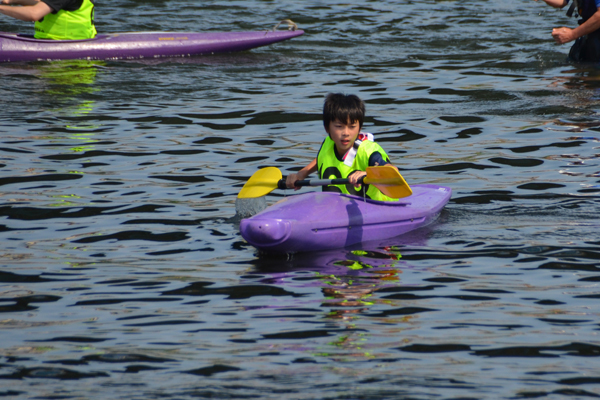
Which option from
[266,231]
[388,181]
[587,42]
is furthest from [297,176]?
[587,42]

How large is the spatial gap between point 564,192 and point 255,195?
2403 mm

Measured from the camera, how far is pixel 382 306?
161 inches

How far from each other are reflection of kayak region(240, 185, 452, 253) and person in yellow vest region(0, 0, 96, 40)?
698 centimetres

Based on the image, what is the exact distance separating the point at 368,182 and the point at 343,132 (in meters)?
0.44

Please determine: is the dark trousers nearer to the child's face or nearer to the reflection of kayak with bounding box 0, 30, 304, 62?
the reflection of kayak with bounding box 0, 30, 304, 62

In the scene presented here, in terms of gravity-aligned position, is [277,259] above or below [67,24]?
below

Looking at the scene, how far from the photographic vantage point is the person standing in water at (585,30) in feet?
33.3

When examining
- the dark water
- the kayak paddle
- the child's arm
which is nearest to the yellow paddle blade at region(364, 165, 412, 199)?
the kayak paddle

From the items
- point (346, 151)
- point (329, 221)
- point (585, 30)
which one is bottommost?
point (329, 221)

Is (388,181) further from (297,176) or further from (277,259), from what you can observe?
(277,259)

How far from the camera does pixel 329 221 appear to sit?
515 cm

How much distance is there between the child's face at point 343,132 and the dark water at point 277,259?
0.76 m

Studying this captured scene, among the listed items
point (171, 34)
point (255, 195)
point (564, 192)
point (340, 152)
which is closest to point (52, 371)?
point (255, 195)

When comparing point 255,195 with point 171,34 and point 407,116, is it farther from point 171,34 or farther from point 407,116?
point 171,34
